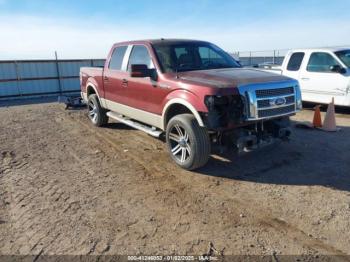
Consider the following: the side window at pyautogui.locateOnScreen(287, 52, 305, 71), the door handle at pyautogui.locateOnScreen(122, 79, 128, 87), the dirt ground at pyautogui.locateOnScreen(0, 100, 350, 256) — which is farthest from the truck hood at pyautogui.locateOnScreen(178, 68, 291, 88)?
the side window at pyautogui.locateOnScreen(287, 52, 305, 71)

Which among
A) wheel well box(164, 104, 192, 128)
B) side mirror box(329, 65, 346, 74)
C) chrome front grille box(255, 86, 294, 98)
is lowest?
wheel well box(164, 104, 192, 128)

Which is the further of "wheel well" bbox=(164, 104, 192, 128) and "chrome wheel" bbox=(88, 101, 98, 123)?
"chrome wheel" bbox=(88, 101, 98, 123)

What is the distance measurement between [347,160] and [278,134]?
1348 mm

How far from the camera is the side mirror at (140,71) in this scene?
17.4 feet

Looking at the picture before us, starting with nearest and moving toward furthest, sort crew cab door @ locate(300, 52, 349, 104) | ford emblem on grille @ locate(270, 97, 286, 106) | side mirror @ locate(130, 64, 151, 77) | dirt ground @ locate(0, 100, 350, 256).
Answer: dirt ground @ locate(0, 100, 350, 256), ford emblem on grille @ locate(270, 97, 286, 106), side mirror @ locate(130, 64, 151, 77), crew cab door @ locate(300, 52, 349, 104)

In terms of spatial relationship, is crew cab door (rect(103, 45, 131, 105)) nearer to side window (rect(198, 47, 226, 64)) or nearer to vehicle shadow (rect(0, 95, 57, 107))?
side window (rect(198, 47, 226, 64))

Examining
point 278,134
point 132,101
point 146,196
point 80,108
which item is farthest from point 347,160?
point 80,108

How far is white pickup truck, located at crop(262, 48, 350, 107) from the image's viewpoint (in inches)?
344

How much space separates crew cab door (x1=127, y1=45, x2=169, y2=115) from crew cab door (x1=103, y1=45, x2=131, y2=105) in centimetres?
25

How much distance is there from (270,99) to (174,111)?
63.8 inches

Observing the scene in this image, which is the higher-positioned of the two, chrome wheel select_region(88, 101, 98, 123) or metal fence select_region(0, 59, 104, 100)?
metal fence select_region(0, 59, 104, 100)

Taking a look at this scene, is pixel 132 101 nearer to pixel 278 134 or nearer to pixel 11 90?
pixel 278 134

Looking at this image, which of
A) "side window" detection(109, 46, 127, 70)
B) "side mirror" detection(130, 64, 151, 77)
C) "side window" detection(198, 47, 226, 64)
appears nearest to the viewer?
"side mirror" detection(130, 64, 151, 77)

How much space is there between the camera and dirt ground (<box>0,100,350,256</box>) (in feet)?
10.7
